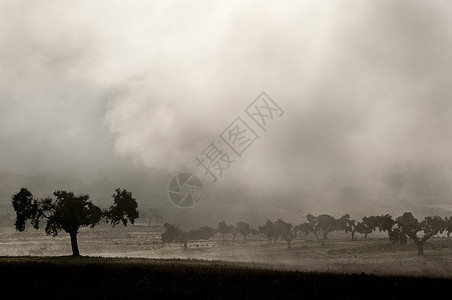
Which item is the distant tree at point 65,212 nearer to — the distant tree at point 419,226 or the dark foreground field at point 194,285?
the dark foreground field at point 194,285

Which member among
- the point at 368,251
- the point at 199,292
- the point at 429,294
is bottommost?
the point at 368,251

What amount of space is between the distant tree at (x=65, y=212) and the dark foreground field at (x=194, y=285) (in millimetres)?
33614

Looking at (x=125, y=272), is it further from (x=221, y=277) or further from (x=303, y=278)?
(x=303, y=278)

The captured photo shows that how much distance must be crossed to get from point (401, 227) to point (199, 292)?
99265mm

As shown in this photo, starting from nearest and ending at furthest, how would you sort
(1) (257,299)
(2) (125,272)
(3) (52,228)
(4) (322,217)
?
(1) (257,299) < (2) (125,272) < (3) (52,228) < (4) (322,217)

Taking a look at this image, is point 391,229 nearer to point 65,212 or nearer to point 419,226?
point 419,226

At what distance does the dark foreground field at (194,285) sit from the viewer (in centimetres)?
2366

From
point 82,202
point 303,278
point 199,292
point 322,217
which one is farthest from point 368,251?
point 199,292

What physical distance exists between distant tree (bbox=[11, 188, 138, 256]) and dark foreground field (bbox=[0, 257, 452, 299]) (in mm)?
33614

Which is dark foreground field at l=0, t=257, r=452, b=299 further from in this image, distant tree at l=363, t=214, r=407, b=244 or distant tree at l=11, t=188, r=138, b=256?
distant tree at l=363, t=214, r=407, b=244

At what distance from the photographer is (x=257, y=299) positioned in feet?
73.5

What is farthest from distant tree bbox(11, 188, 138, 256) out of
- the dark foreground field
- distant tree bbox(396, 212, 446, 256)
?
distant tree bbox(396, 212, 446, 256)

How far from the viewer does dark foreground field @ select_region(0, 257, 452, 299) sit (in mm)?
23656

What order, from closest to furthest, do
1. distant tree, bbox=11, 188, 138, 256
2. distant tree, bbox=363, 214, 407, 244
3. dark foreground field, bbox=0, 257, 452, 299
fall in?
1. dark foreground field, bbox=0, 257, 452, 299
2. distant tree, bbox=11, 188, 138, 256
3. distant tree, bbox=363, 214, 407, 244
